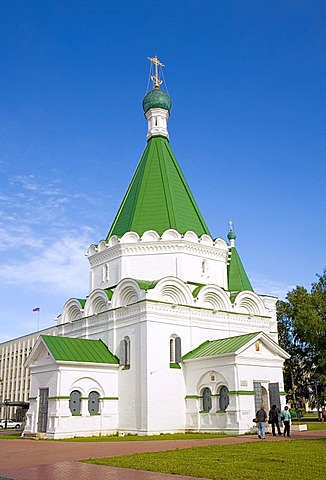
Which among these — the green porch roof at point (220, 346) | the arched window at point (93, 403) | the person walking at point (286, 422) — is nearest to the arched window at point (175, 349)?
the green porch roof at point (220, 346)

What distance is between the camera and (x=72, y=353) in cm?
2209

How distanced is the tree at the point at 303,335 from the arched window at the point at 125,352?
14098mm

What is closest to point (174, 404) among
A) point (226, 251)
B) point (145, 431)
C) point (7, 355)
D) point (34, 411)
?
point (145, 431)

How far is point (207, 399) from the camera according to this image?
22.1m

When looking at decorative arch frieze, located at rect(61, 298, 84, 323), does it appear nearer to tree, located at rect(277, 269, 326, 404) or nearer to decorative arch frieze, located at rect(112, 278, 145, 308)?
decorative arch frieze, located at rect(112, 278, 145, 308)

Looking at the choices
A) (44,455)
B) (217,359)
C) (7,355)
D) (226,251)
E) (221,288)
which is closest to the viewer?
(44,455)

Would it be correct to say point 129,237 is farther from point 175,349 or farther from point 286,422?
point 286,422

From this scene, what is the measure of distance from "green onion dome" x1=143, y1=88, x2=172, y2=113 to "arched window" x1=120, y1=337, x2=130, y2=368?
1477 cm

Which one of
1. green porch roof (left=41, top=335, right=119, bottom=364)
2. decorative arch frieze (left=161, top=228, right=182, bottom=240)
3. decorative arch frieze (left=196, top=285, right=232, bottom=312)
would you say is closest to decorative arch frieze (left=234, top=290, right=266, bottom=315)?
decorative arch frieze (left=196, top=285, right=232, bottom=312)

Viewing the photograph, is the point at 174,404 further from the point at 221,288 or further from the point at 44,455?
the point at 44,455

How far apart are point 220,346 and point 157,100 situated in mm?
15970

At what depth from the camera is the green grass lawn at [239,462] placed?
8.82 metres

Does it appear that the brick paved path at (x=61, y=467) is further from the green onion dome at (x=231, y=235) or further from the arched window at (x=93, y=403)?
the green onion dome at (x=231, y=235)

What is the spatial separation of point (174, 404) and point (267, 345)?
4635 mm
